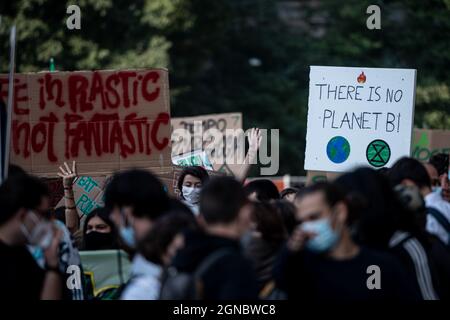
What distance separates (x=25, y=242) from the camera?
559cm

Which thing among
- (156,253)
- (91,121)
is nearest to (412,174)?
(156,253)

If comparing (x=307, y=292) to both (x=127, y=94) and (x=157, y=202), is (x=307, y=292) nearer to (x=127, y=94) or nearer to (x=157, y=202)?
(x=157, y=202)

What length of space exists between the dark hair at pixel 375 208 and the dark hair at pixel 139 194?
813 mm

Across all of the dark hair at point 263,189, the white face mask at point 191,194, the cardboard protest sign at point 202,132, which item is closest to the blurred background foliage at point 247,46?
the cardboard protest sign at point 202,132

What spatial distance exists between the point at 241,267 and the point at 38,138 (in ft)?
14.1

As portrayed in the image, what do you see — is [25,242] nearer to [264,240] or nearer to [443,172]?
[264,240]

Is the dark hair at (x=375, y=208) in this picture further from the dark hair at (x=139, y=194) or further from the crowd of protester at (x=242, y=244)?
the dark hair at (x=139, y=194)

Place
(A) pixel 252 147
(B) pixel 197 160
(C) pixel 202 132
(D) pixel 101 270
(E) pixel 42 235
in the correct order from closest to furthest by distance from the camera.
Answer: (E) pixel 42 235
(D) pixel 101 270
(A) pixel 252 147
(B) pixel 197 160
(C) pixel 202 132

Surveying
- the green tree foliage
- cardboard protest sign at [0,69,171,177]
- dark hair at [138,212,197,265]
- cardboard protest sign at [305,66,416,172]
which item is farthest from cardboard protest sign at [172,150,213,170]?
the green tree foliage

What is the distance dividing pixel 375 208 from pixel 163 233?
105cm

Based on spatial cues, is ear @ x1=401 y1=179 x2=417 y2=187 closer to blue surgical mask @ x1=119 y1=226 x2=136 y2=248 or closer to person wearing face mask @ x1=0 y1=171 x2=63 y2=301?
blue surgical mask @ x1=119 y1=226 x2=136 y2=248

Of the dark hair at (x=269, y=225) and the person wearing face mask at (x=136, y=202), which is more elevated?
the person wearing face mask at (x=136, y=202)

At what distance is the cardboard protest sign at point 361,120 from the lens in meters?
10.0

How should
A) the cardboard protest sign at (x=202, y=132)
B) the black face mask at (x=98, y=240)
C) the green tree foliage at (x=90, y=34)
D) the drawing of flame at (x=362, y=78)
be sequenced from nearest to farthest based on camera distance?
the black face mask at (x=98, y=240) → the drawing of flame at (x=362, y=78) → the cardboard protest sign at (x=202, y=132) → the green tree foliage at (x=90, y=34)
